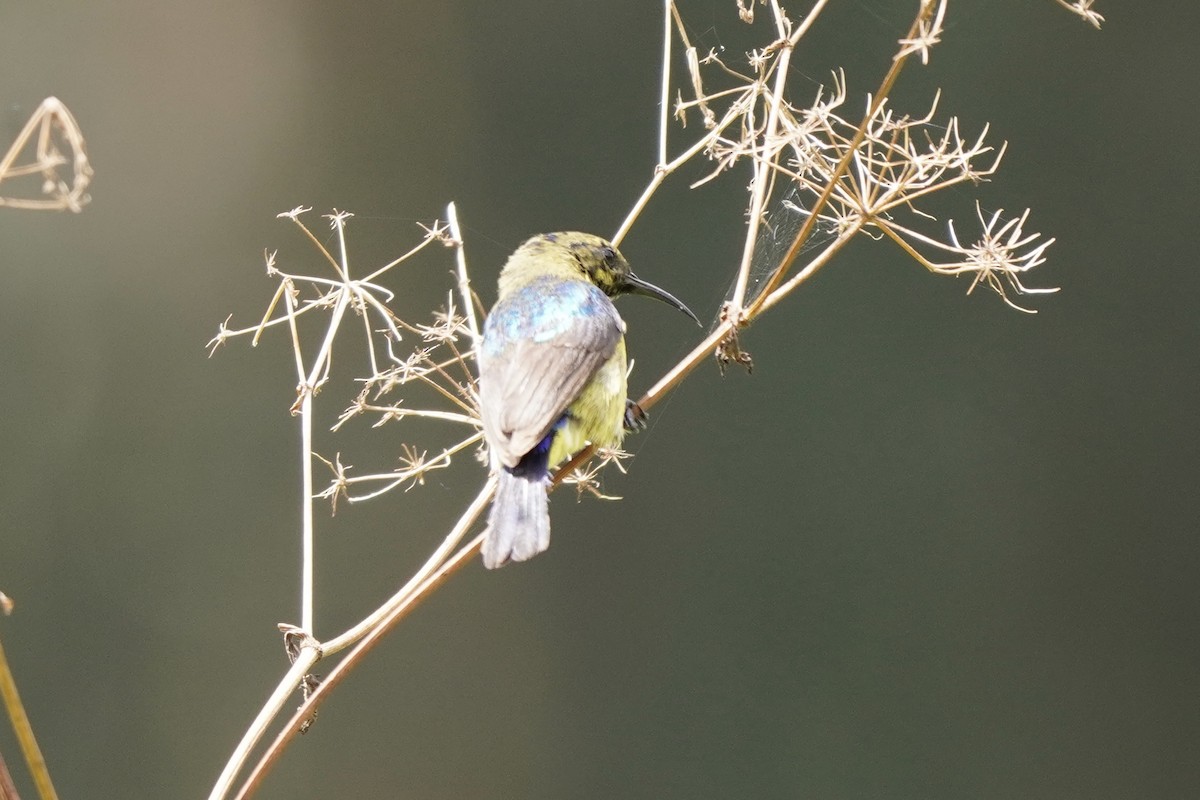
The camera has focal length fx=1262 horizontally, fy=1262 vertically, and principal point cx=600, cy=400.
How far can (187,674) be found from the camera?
4418 mm

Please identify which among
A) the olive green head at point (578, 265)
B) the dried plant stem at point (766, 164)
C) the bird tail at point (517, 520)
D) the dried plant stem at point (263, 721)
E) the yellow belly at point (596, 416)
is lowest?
the dried plant stem at point (263, 721)

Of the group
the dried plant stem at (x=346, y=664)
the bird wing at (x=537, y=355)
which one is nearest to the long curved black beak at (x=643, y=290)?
the bird wing at (x=537, y=355)

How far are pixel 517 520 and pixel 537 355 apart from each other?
734 mm

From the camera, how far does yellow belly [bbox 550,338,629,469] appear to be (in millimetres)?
2588

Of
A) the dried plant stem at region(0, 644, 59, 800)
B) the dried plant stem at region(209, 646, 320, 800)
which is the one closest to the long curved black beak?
the dried plant stem at region(209, 646, 320, 800)

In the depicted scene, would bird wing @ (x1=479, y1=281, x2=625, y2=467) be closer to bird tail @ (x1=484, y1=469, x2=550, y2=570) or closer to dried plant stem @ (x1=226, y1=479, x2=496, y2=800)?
bird tail @ (x1=484, y1=469, x2=550, y2=570)

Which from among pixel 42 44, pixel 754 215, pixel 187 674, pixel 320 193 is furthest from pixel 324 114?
pixel 754 215

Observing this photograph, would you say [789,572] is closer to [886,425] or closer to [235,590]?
[886,425]

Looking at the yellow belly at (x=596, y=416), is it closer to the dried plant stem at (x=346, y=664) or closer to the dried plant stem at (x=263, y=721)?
the dried plant stem at (x=346, y=664)

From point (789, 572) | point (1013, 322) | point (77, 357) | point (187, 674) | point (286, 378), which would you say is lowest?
point (187, 674)

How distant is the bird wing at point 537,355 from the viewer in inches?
92.8

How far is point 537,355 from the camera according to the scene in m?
2.66

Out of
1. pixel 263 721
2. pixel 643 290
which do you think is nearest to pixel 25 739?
pixel 263 721

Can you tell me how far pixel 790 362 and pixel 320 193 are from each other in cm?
180
